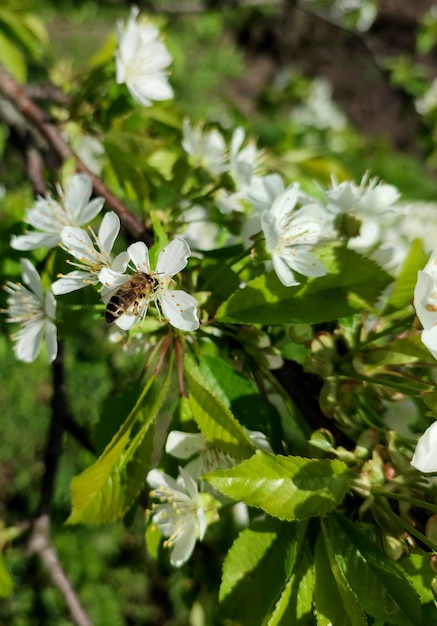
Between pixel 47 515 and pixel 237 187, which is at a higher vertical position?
pixel 237 187

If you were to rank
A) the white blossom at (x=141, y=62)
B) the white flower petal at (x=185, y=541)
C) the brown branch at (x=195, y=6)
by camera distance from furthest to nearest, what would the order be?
A: the brown branch at (x=195, y=6), the white blossom at (x=141, y=62), the white flower petal at (x=185, y=541)

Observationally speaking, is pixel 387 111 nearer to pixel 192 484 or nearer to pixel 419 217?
pixel 419 217

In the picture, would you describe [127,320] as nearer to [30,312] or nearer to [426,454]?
[30,312]

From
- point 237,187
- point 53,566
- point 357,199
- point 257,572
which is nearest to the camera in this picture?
point 257,572

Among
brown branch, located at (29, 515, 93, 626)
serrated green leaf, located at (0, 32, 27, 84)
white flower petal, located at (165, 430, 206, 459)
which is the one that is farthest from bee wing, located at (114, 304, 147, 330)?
serrated green leaf, located at (0, 32, 27, 84)

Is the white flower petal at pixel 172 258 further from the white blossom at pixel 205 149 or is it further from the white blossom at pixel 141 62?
the white blossom at pixel 141 62

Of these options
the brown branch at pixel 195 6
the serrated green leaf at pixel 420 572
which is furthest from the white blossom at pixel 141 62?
the brown branch at pixel 195 6

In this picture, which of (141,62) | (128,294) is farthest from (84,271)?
(141,62)
